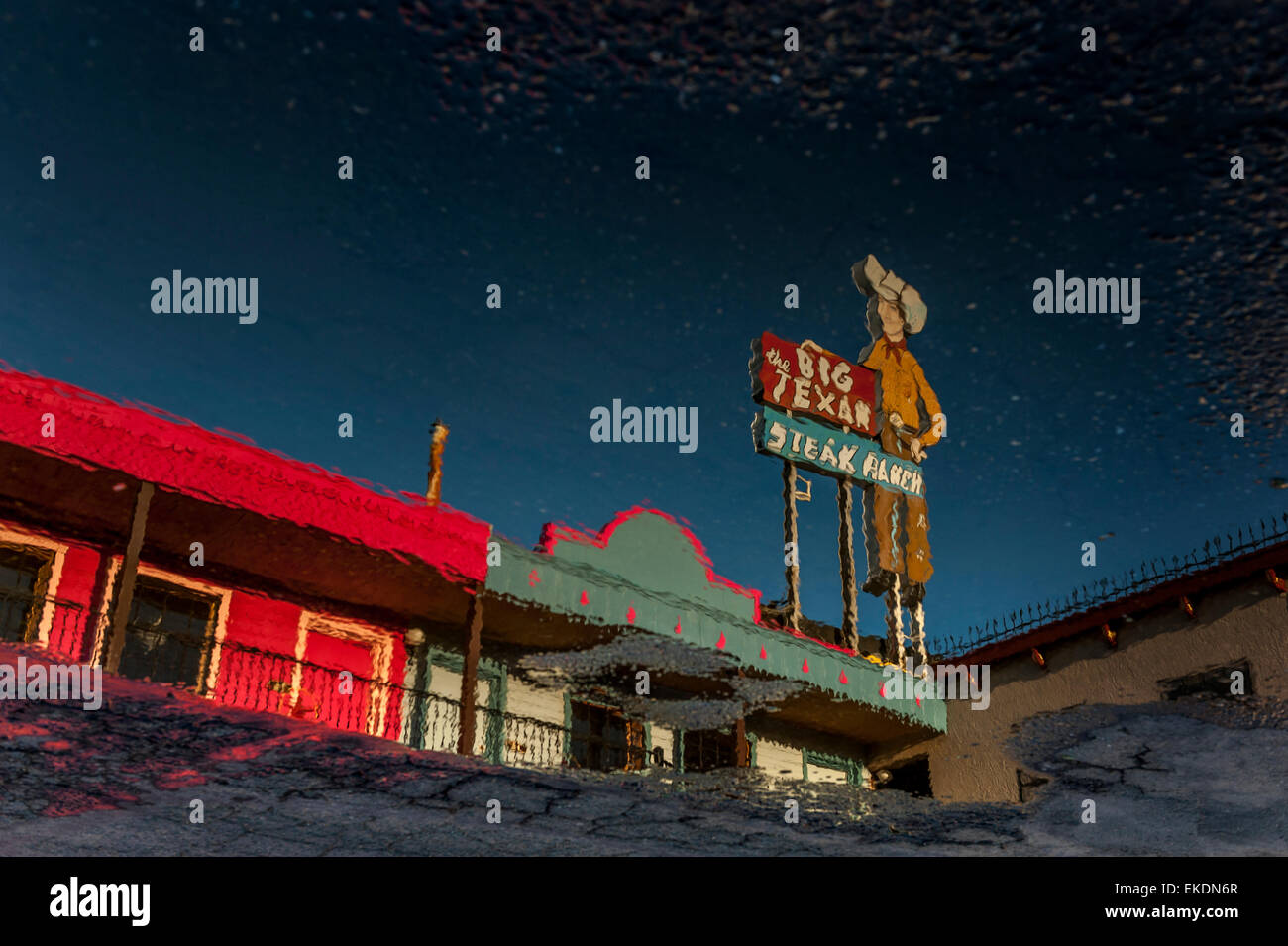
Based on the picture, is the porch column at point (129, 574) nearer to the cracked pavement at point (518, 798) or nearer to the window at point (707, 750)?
the cracked pavement at point (518, 798)

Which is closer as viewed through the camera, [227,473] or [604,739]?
[227,473]

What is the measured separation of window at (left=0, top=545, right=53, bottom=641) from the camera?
506 inches

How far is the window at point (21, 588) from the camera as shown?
1285 cm

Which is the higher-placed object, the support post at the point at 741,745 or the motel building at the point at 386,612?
the motel building at the point at 386,612

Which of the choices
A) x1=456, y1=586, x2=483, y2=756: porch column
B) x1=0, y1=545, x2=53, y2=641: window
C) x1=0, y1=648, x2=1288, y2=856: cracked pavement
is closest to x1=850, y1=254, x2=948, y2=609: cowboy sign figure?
x1=456, y1=586, x2=483, y2=756: porch column

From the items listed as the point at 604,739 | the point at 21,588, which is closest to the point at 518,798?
the point at 604,739

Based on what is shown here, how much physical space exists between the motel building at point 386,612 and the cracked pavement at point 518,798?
4.68ft

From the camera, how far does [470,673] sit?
529 inches

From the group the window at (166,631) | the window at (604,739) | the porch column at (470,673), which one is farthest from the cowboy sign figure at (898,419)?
the window at (166,631)

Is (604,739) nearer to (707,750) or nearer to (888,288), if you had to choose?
(707,750)

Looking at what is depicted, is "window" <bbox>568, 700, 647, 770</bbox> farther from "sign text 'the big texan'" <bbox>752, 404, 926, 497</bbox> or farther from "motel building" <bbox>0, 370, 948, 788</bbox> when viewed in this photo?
"sign text 'the big texan'" <bbox>752, 404, 926, 497</bbox>

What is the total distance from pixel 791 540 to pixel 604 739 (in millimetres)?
5296

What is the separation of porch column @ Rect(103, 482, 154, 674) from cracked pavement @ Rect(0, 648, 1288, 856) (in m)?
1.25

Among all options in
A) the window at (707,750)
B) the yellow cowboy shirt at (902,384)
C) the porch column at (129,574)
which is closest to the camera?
the porch column at (129,574)
